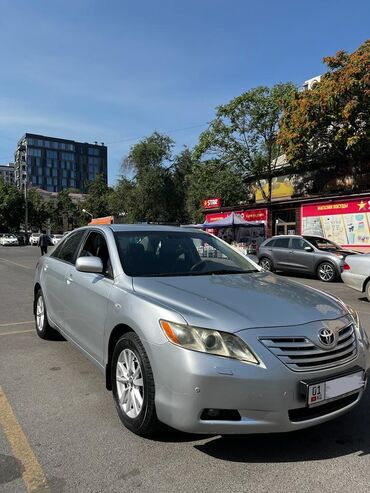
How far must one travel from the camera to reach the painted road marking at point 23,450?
284cm

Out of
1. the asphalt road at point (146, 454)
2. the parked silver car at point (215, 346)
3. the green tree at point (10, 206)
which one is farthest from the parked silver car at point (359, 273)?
the green tree at point (10, 206)

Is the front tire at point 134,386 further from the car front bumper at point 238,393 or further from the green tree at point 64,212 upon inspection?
the green tree at point 64,212

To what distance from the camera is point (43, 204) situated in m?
79.2

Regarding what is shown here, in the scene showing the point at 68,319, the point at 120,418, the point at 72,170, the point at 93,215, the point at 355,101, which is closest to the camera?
the point at 120,418

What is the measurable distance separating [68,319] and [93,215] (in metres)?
74.5

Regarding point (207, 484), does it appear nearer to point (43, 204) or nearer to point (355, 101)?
point (355, 101)

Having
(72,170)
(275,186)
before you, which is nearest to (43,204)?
(275,186)

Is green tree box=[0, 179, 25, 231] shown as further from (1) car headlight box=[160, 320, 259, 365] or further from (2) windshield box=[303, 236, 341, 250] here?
(1) car headlight box=[160, 320, 259, 365]

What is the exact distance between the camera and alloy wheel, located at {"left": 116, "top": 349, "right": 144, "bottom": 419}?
3.38m

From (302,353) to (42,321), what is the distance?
4196mm

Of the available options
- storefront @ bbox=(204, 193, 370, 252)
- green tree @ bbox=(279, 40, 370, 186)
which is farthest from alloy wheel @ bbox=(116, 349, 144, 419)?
green tree @ bbox=(279, 40, 370, 186)

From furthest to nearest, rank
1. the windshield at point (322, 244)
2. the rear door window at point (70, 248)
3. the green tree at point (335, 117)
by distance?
the green tree at point (335, 117), the windshield at point (322, 244), the rear door window at point (70, 248)

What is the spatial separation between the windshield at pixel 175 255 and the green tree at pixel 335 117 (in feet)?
57.7

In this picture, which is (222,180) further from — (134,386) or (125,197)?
(134,386)
